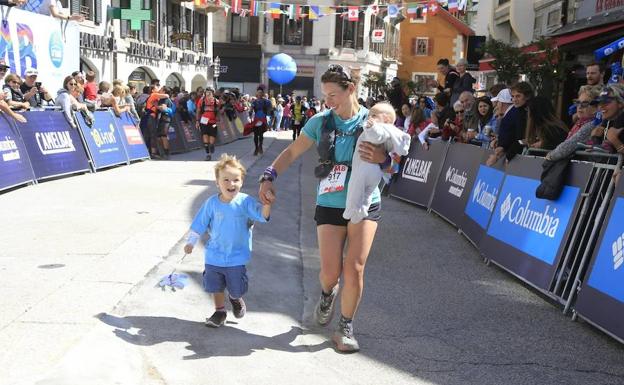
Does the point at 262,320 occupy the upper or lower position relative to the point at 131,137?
upper

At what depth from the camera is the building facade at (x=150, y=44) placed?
1110 inches

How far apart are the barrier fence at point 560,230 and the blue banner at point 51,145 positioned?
7.02 meters

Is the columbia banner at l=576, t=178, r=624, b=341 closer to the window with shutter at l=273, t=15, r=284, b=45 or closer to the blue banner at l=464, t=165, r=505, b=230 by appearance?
the blue banner at l=464, t=165, r=505, b=230

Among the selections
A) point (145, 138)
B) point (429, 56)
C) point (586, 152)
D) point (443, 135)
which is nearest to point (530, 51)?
point (443, 135)

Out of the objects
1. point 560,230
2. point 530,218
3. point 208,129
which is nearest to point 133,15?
point 208,129

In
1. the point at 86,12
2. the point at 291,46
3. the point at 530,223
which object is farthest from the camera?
the point at 291,46

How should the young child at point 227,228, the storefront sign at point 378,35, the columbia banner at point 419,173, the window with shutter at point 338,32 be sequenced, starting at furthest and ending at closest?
the window with shutter at point 338,32
the storefront sign at point 378,35
the columbia banner at point 419,173
the young child at point 227,228

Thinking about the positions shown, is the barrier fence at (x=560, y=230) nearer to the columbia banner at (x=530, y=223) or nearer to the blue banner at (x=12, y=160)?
the columbia banner at (x=530, y=223)

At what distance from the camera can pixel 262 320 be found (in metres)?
5.22

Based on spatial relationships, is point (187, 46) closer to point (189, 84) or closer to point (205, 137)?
point (189, 84)

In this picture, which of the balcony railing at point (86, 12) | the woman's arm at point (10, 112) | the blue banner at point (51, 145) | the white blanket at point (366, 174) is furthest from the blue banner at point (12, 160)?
the balcony railing at point (86, 12)

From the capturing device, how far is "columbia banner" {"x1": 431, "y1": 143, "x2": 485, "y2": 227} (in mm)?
9773

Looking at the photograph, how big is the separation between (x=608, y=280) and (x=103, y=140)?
1162 centimetres

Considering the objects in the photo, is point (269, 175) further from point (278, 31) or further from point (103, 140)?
point (278, 31)
